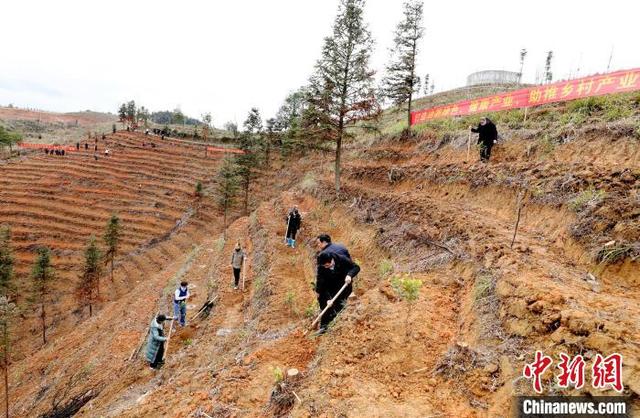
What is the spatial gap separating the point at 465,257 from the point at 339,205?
34.9 ft

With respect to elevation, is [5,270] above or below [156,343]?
below

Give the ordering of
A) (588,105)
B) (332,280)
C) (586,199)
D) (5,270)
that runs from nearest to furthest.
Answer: (332,280) → (586,199) → (588,105) → (5,270)

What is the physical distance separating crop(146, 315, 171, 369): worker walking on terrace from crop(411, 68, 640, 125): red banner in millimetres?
16582

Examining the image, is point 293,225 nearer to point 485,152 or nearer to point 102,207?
point 485,152

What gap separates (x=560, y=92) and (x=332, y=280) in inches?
542

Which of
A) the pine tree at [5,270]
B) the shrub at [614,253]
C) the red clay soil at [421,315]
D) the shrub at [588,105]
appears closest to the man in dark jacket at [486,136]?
the red clay soil at [421,315]

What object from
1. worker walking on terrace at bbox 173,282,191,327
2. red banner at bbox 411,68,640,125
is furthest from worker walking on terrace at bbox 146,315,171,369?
red banner at bbox 411,68,640,125

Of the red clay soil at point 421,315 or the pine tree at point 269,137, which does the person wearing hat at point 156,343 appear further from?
the pine tree at point 269,137

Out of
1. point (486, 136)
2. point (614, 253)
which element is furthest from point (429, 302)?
point (486, 136)

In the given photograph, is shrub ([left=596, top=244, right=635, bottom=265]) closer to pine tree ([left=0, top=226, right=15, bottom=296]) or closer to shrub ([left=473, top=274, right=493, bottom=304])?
shrub ([left=473, top=274, right=493, bottom=304])

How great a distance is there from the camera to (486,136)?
12922 millimetres

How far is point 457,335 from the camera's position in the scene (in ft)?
17.3

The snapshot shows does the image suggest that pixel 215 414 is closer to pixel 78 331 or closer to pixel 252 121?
pixel 78 331

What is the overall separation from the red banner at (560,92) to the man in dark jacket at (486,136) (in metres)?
3.66
